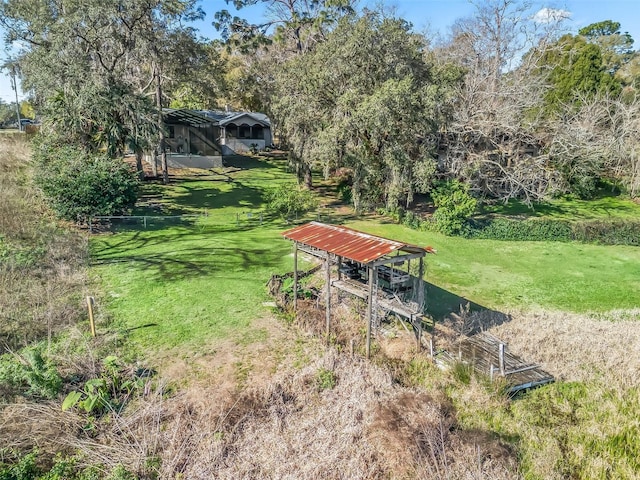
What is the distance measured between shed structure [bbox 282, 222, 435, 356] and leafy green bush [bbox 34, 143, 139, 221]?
12564 mm

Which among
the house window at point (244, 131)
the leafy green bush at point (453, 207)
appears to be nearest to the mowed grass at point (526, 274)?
the leafy green bush at point (453, 207)

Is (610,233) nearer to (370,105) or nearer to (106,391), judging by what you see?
(370,105)

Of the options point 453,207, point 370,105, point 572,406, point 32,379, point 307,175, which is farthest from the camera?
point 307,175

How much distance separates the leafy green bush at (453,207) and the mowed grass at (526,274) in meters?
0.75

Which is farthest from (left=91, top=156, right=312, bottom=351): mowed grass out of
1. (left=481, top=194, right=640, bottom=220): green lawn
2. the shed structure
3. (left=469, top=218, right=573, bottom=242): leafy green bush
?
(left=481, top=194, right=640, bottom=220): green lawn

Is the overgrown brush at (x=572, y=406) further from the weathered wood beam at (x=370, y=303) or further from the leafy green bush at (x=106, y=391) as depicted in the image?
the leafy green bush at (x=106, y=391)

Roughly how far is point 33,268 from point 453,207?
1984 cm

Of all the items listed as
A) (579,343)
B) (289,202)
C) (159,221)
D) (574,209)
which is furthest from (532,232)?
(159,221)

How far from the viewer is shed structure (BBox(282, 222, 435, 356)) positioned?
10.3m

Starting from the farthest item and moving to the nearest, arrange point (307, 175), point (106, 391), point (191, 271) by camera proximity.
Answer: point (307, 175) → point (191, 271) → point (106, 391)

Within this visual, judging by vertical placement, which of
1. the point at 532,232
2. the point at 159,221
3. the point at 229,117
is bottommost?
the point at 532,232

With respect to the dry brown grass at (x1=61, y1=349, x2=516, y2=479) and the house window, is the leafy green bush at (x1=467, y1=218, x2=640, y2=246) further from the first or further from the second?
the house window

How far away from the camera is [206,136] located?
124 ft

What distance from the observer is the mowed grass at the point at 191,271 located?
11914mm
